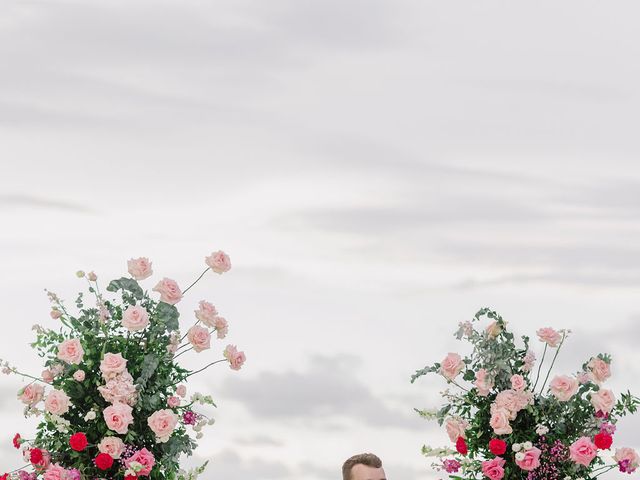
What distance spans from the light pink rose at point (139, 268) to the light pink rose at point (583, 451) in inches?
177

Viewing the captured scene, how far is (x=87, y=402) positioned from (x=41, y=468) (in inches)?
28.9

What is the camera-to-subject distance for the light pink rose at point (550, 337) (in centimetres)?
1180

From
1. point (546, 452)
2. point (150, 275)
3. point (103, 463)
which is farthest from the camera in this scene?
point (546, 452)

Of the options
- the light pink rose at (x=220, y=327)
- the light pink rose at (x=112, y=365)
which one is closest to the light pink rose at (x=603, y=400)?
the light pink rose at (x=220, y=327)

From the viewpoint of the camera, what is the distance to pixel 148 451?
1042 centimetres

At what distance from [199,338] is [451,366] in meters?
2.70

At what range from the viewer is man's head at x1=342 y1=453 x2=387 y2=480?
953 centimetres

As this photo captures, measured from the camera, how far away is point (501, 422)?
11.5m

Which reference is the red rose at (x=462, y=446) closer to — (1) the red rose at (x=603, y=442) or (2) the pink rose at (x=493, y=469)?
(2) the pink rose at (x=493, y=469)

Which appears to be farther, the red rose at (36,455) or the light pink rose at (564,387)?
the light pink rose at (564,387)

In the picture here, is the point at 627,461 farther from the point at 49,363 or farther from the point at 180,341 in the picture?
the point at 49,363

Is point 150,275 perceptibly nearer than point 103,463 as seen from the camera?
No

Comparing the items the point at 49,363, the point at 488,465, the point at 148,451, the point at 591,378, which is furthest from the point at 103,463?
the point at 591,378

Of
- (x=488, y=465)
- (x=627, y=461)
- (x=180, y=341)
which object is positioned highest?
(x=627, y=461)
